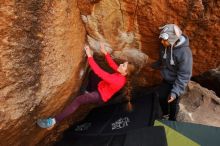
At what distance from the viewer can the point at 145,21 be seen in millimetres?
5461

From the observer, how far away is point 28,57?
15.0 ft

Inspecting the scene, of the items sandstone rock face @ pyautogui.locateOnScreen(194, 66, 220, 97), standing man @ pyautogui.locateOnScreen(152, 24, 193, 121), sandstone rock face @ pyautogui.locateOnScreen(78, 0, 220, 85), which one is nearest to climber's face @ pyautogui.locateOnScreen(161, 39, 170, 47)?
standing man @ pyautogui.locateOnScreen(152, 24, 193, 121)

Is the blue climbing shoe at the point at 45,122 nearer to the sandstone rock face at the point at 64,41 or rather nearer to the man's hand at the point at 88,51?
the sandstone rock face at the point at 64,41

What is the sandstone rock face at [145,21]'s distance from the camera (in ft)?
17.2

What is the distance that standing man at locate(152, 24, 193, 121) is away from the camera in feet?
17.3

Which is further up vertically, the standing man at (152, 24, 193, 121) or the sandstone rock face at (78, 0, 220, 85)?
the sandstone rock face at (78, 0, 220, 85)

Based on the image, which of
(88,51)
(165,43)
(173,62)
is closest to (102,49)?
(88,51)

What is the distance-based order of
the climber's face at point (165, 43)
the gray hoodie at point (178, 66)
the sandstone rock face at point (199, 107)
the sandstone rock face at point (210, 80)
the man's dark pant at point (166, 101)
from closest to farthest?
the climber's face at point (165, 43)
the gray hoodie at point (178, 66)
the man's dark pant at point (166, 101)
the sandstone rock face at point (199, 107)
the sandstone rock face at point (210, 80)

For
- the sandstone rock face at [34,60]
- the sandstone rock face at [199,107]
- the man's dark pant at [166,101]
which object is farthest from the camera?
the sandstone rock face at [199,107]

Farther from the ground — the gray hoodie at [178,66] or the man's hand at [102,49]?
the man's hand at [102,49]

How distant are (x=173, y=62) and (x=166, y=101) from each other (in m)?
0.91

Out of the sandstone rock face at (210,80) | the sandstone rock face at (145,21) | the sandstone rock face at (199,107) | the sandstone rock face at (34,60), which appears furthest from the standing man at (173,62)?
the sandstone rock face at (210,80)

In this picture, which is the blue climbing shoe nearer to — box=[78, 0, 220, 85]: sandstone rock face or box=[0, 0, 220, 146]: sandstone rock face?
box=[0, 0, 220, 146]: sandstone rock face

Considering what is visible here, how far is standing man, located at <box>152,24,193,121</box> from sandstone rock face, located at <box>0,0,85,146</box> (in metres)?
1.13
